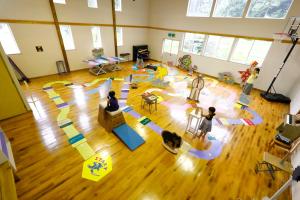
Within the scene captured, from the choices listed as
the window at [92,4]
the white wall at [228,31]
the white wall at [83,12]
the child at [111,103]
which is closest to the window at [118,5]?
the white wall at [83,12]

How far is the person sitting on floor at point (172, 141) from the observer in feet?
11.2

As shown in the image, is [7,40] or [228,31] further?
[228,31]

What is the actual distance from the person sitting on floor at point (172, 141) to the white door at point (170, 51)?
8134 millimetres

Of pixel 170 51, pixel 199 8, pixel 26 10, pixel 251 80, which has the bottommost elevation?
pixel 251 80

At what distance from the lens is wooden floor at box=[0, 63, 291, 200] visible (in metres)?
2.69

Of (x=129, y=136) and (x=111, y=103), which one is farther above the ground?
(x=111, y=103)

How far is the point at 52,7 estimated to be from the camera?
6770 millimetres

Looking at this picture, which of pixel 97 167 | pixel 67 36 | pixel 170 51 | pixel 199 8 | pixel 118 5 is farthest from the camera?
pixel 170 51

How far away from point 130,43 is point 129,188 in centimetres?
1051

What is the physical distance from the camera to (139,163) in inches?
127

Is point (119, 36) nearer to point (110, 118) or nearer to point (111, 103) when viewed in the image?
point (111, 103)

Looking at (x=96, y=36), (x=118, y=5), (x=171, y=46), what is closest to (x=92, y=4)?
(x=96, y=36)

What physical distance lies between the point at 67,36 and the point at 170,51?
7.11 m

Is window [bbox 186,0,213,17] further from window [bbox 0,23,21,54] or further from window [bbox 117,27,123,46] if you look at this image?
window [bbox 0,23,21,54]
